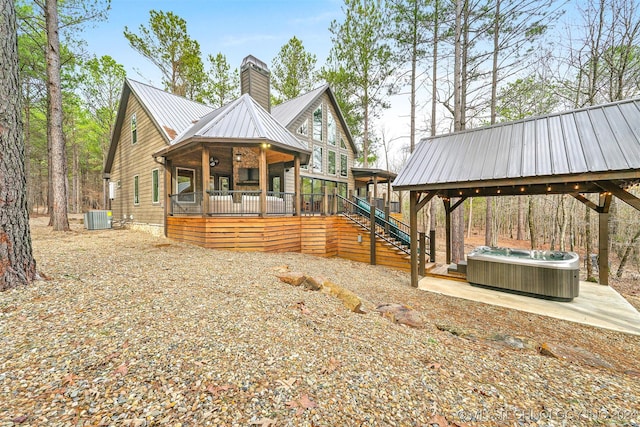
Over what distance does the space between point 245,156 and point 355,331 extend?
8.95 m

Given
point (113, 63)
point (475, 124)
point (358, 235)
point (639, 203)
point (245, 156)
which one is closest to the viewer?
point (639, 203)

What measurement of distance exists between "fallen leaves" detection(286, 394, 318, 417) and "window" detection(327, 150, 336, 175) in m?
13.7

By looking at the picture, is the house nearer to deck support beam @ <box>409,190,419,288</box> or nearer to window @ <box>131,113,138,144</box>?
window @ <box>131,113,138,144</box>

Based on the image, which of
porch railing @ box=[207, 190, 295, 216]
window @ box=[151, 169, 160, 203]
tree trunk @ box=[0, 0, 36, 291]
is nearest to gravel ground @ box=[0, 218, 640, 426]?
tree trunk @ box=[0, 0, 36, 291]

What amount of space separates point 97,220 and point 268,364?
46.7 ft

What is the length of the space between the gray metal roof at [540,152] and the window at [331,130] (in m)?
9.13

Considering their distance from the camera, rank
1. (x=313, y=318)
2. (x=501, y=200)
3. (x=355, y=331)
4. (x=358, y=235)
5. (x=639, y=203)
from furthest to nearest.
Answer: (x=501, y=200)
(x=358, y=235)
(x=639, y=203)
(x=313, y=318)
(x=355, y=331)

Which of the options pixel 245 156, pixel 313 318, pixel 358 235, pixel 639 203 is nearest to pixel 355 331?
pixel 313 318

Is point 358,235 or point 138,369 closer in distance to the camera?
point 138,369

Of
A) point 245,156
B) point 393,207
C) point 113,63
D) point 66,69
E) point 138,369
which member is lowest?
point 138,369

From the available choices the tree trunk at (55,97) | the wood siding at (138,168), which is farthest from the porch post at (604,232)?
the tree trunk at (55,97)

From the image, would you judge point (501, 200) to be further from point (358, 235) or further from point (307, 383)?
point (307, 383)

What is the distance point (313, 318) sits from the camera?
3.24m

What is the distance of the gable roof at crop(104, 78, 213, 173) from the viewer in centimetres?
1083
